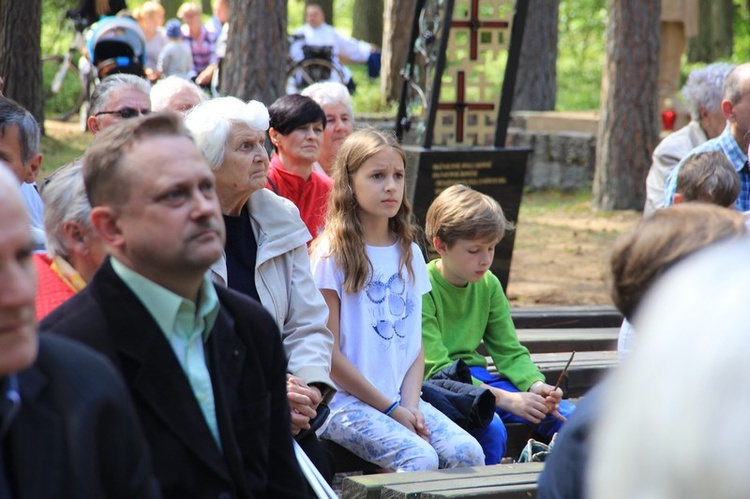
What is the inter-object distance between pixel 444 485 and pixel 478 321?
122cm

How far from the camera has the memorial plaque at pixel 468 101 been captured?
8.55 metres

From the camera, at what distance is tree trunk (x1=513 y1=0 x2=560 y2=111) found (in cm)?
1714

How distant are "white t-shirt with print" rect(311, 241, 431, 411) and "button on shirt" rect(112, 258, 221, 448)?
6.07 ft

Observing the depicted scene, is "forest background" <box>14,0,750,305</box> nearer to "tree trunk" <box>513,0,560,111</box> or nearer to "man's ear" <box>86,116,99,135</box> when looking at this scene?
"tree trunk" <box>513,0,560,111</box>

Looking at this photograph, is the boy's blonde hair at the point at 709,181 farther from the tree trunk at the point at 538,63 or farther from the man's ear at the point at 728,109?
the tree trunk at the point at 538,63

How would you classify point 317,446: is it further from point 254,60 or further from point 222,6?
point 222,6

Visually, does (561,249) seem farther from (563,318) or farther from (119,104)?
(119,104)

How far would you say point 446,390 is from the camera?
441 cm

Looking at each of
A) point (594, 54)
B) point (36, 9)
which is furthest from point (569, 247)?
point (594, 54)

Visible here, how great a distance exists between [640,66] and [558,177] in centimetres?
262

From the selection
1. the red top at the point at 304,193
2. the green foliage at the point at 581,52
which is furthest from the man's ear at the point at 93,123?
the green foliage at the point at 581,52

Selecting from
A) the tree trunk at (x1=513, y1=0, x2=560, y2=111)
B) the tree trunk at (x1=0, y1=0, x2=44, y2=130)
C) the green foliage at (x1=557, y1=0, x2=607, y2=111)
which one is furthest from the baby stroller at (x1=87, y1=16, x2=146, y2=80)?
the green foliage at (x1=557, y1=0, x2=607, y2=111)

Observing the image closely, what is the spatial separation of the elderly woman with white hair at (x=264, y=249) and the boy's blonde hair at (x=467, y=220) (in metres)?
0.82

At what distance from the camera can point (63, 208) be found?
2.97 meters
